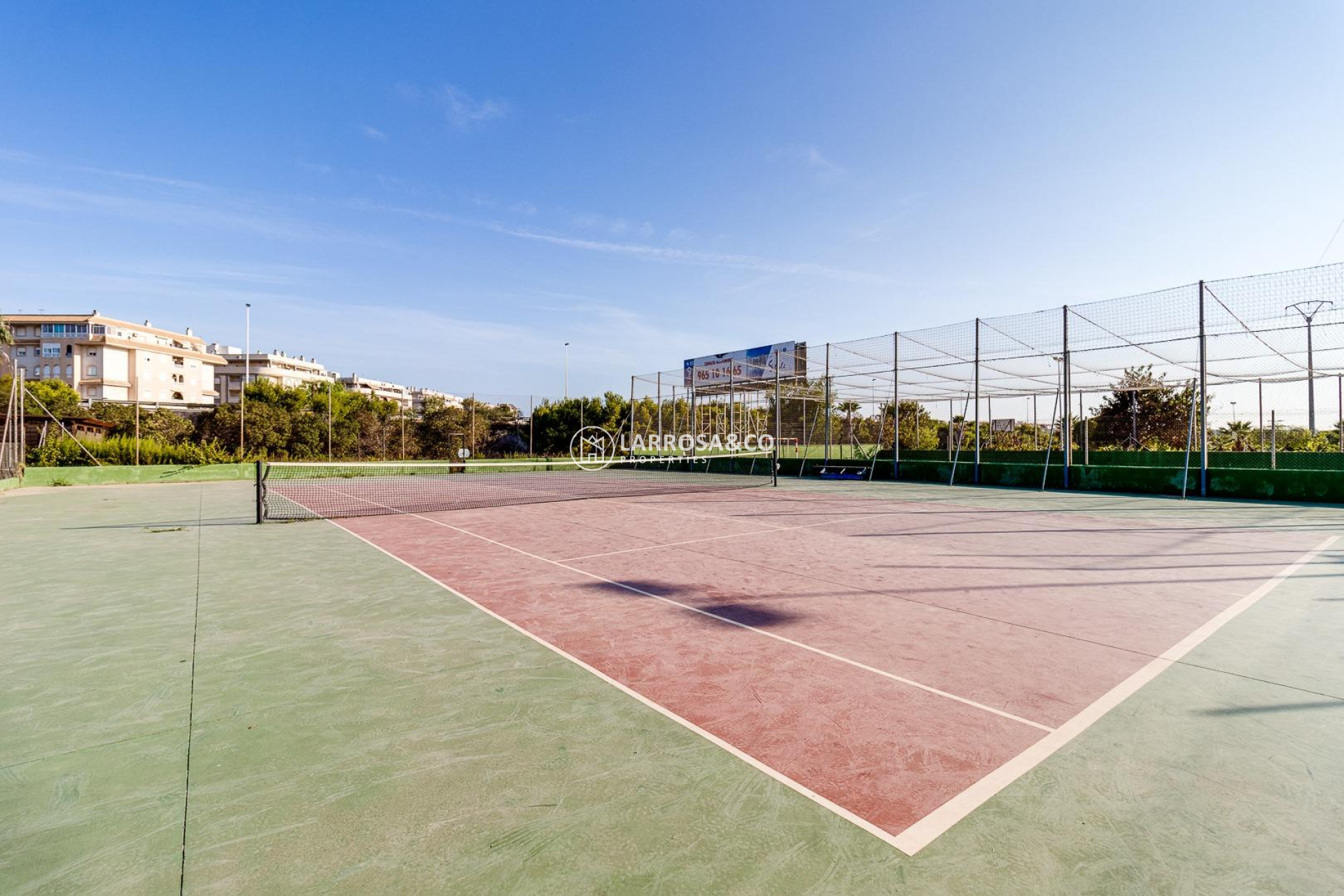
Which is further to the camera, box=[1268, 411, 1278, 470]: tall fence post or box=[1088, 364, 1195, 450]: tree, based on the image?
box=[1088, 364, 1195, 450]: tree

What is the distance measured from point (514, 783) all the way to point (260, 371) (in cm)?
12734

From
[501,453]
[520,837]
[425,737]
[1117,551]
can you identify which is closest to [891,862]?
[520,837]

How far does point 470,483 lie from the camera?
2548 centimetres

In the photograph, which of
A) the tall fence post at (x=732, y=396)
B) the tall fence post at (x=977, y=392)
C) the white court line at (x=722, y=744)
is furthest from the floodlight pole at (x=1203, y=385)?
the white court line at (x=722, y=744)

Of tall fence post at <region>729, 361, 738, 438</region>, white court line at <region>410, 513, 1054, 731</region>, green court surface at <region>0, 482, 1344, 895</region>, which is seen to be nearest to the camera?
green court surface at <region>0, 482, 1344, 895</region>

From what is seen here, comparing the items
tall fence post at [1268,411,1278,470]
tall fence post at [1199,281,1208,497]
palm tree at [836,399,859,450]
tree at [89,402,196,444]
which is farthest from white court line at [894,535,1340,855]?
tree at [89,402,196,444]

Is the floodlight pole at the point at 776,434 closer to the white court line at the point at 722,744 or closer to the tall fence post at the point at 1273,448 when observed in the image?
the tall fence post at the point at 1273,448

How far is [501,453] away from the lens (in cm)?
3903

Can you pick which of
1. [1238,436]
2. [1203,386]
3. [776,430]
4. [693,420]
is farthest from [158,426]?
[1238,436]

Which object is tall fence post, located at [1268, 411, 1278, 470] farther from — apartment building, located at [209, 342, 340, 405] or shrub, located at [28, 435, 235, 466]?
apartment building, located at [209, 342, 340, 405]

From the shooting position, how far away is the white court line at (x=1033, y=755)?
256cm

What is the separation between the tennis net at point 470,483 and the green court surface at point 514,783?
1027 cm

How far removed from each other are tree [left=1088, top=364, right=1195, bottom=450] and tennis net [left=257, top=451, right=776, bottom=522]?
20.6 m

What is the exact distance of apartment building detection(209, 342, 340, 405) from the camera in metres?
99.7
